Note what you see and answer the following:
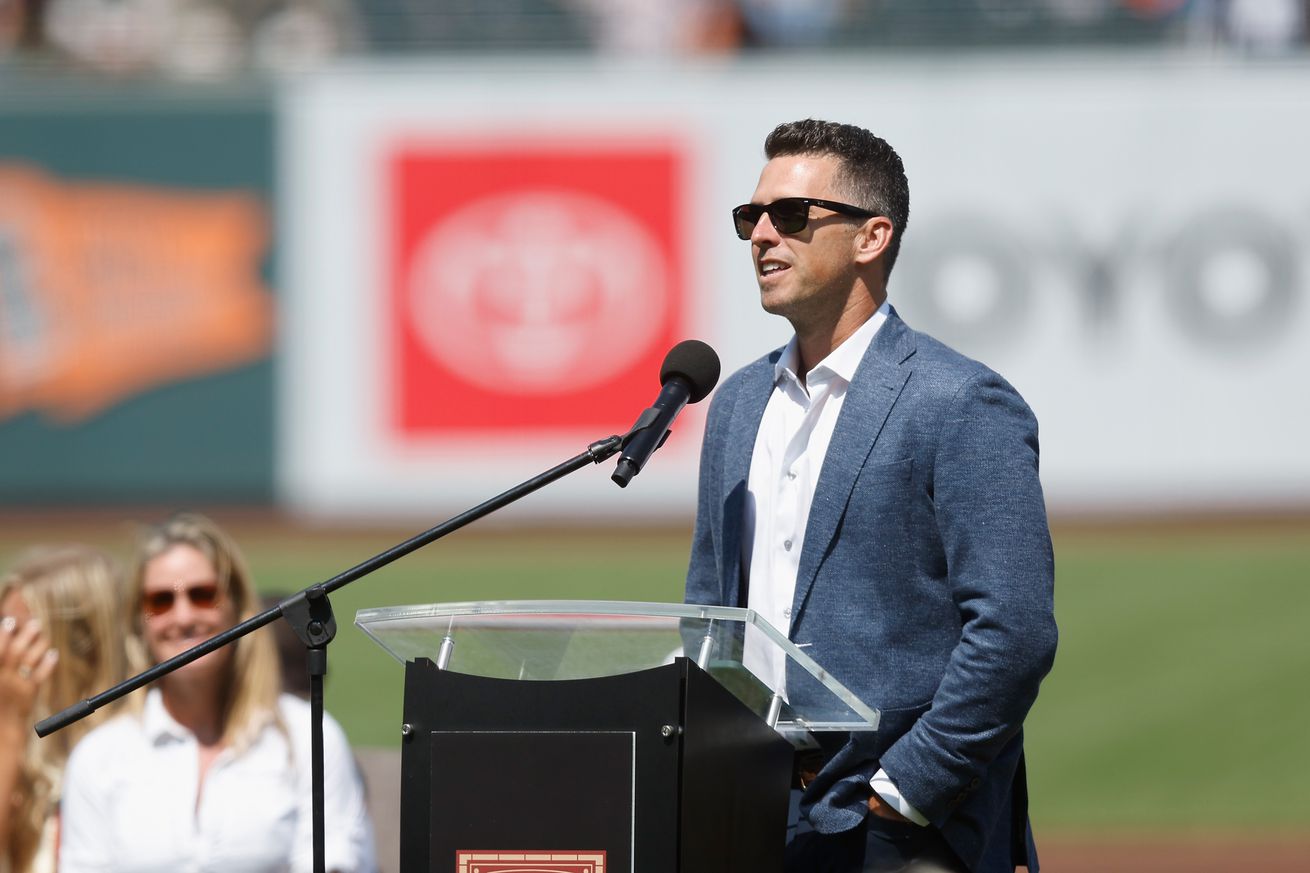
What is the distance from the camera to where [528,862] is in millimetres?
2979

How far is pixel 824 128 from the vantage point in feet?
11.5

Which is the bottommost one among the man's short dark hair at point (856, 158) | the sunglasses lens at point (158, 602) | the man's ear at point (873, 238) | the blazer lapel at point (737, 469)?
the sunglasses lens at point (158, 602)

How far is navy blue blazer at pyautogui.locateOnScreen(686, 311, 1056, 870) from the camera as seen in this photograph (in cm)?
319

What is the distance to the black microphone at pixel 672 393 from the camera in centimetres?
318

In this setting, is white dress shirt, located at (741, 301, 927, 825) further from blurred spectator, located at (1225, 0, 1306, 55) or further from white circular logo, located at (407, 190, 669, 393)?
blurred spectator, located at (1225, 0, 1306, 55)

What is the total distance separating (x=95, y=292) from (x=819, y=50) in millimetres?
6720

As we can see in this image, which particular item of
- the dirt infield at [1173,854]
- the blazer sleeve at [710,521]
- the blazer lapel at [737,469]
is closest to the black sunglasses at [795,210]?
the blazer lapel at [737,469]

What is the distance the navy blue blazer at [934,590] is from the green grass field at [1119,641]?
590 cm

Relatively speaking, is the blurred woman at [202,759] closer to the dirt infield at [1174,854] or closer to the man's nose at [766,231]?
the man's nose at [766,231]

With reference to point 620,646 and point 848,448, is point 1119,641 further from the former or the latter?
point 620,646

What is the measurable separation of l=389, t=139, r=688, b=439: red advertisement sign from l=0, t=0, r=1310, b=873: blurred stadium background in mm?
27

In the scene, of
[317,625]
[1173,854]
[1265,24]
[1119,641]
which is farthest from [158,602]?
[1265,24]

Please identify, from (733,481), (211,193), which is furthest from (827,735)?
(211,193)

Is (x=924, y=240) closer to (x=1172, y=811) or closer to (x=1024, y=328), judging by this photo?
(x=1024, y=328)
